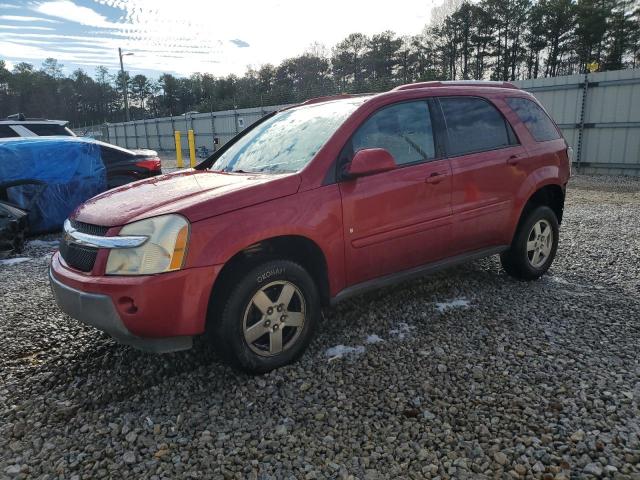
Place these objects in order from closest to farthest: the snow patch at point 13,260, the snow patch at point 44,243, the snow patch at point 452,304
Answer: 1. the snow patch at point 452,304
2. the snow patch at point 13,260
3. the snow patch at point 44,243

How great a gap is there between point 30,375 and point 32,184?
16.3 feet

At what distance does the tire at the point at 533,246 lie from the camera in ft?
14.3

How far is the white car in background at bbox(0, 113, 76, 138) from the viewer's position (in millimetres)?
10188

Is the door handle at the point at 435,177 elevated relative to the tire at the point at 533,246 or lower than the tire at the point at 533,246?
elevated

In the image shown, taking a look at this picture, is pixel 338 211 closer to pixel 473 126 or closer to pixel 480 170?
pixel 480 170

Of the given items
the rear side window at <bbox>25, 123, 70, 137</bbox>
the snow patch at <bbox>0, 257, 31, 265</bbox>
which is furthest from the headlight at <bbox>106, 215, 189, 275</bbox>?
the rear side window at <bbox>25, 123, 70, 137</bbox>

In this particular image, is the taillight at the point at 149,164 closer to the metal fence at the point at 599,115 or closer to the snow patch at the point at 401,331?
the snow patch at the point at 401,331

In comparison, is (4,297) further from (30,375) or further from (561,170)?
(561,170)

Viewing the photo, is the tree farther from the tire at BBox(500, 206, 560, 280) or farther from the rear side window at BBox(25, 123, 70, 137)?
the tire at BBox(500, 206, 560, 280)

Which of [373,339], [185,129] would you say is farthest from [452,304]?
[185,129]

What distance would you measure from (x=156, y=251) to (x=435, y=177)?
2067mm

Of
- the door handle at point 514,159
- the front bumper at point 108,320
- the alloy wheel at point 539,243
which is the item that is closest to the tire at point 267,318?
the front bumper at point 108,320

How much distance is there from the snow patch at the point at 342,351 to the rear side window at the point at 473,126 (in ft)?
5.46

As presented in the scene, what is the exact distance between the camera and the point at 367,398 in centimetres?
275
